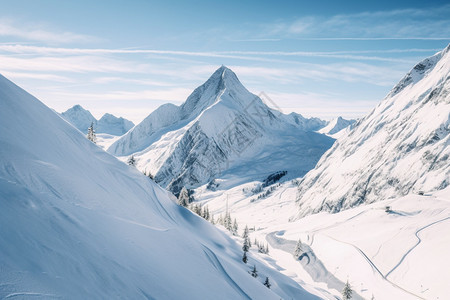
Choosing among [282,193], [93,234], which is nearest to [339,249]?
[93,234]

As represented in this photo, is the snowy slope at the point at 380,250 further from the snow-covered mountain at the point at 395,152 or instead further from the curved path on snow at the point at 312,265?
the snow-covered mountain at the point at 395,152

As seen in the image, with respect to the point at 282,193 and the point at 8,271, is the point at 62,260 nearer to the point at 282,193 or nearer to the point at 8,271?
the point at 8,271

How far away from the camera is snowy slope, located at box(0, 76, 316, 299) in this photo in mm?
7616

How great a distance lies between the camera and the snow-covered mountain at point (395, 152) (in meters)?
97.6

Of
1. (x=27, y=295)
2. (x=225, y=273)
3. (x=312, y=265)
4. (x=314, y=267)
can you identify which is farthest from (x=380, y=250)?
(x=27, y=295)

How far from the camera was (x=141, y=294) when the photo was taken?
9.71 meters

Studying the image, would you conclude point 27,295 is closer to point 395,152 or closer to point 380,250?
point 380,250

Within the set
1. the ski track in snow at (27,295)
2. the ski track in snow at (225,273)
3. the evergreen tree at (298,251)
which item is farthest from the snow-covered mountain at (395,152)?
the ski track in snow at (27,295)

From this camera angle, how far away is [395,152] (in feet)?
377

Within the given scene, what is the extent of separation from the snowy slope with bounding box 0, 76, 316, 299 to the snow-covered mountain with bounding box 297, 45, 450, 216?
96.7m

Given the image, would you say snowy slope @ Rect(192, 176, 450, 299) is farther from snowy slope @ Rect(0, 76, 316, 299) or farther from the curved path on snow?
snowy slope @ Rect(0, 76, 316, 299)

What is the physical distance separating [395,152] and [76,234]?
429 feet

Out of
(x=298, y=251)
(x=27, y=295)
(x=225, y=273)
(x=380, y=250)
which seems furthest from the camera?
(x=298, y=251)

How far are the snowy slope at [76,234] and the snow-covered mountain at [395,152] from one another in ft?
317
